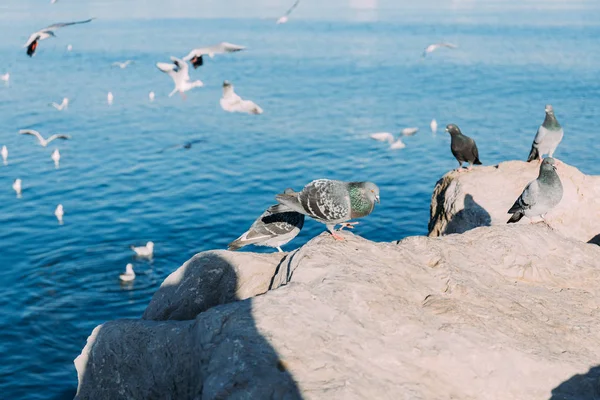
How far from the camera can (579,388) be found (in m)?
7.50

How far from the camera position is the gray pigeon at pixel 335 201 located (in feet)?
34.6

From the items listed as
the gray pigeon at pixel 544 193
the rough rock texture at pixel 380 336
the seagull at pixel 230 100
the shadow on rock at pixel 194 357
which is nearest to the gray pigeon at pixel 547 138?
the gray pigeon at pixel 544 193

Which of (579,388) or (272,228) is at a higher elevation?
(579,388)

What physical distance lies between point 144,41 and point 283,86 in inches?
1211

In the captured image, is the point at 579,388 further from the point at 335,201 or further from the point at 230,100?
the point at 230,100

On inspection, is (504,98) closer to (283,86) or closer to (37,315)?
(283,86)

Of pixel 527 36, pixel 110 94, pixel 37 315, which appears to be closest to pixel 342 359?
pixel 37 315

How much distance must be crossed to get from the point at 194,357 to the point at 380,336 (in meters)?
2.27

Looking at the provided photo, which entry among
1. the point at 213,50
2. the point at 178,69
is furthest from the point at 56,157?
the point at 213,50

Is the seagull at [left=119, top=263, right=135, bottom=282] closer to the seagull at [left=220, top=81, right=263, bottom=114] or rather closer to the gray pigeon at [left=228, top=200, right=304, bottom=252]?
the seagull at [left=220, top=81, right=263, bottom=114]

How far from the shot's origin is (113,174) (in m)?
32.0

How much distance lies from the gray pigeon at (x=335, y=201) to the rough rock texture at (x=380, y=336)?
2.00 feet

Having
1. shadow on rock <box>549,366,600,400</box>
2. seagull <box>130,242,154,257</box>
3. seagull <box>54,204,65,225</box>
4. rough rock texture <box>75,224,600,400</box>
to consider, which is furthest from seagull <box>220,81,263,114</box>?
shadow on rock <box>549,366,600,400</box>

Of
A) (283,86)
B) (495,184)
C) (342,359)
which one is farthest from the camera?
(283,86)
